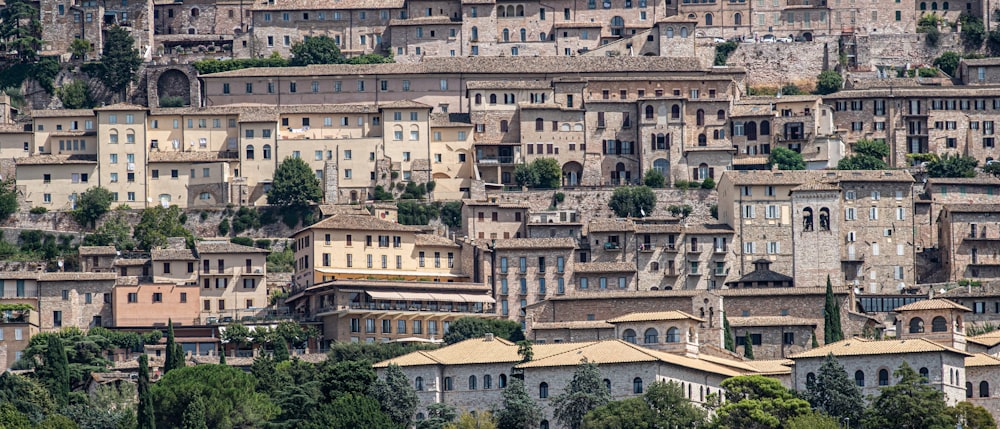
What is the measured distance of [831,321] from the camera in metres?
105

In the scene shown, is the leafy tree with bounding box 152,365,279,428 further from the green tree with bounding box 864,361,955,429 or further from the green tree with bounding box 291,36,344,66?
the green tree with bounding box 291,36,344,66

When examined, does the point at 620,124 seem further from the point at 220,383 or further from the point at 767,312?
the point at 220,383

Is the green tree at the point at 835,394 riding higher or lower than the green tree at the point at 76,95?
lower

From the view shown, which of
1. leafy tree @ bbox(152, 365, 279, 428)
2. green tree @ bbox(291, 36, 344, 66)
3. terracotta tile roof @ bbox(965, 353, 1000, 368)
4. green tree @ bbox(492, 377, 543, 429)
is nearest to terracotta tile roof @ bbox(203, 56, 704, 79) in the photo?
green tree @ bbox(291, 36, 344, 66)

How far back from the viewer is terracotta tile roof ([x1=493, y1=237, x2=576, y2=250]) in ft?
374

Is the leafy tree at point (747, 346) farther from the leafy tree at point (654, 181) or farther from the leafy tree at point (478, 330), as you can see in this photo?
the leafy tree at point (654, 181)

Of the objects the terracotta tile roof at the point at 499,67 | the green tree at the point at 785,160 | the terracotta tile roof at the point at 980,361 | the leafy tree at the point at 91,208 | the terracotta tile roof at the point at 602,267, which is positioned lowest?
the terracotta tile roof at the point at 980,361

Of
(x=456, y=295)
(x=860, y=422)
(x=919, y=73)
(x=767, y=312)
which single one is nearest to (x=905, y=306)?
(x=767, y=312)

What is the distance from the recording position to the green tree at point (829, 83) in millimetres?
141750

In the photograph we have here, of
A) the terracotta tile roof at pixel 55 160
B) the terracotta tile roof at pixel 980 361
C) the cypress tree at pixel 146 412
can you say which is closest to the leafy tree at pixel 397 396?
the cypress tree at pixel 146 412

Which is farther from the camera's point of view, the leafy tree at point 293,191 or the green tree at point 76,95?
the green tree at point 76,95

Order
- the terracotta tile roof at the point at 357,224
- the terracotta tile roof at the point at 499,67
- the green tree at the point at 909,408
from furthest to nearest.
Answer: the terracotta tile roof at the point at 499,67
the terracotta tile roof at the point at 357,224
the green tree at the point at 909,408

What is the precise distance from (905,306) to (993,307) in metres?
7.53

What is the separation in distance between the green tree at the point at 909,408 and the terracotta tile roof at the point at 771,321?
15.7 metres
